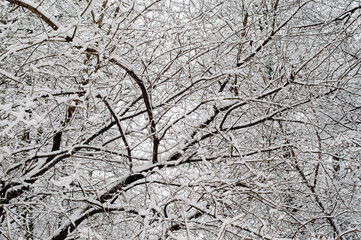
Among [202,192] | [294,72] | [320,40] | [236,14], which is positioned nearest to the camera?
[202,192]

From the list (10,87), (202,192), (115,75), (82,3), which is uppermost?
(82,3)

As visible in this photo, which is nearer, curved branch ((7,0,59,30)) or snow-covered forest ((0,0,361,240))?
curved branch ((7,0,59,30))

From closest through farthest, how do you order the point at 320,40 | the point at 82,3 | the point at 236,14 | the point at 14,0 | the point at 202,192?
1. the point at 14,0
2. the point at 202,192
3. the point at 82,3
4. the point at 320,40
5. the point at 236,14

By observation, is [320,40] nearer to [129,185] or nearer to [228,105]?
[228,105]

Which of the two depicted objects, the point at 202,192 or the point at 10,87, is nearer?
the point at 202,192

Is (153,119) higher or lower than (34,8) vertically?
lower

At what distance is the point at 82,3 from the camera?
14.6 ft

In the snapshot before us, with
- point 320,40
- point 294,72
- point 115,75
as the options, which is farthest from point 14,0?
point 320,40

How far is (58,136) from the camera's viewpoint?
3.68 m

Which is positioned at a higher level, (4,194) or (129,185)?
(129,185)

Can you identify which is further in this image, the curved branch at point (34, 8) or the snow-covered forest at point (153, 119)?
the snow-covered forest at point (153, 119)

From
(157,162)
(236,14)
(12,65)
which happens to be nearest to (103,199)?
(157,162)

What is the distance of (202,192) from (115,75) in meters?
2.01

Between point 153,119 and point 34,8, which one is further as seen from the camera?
point 153,119
